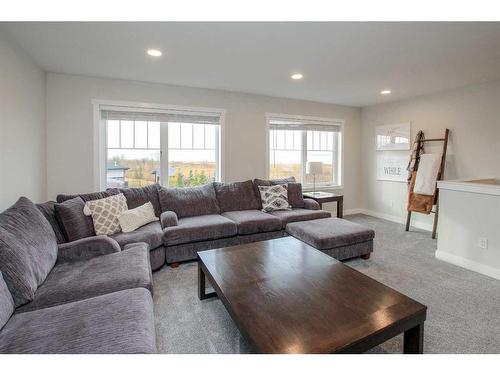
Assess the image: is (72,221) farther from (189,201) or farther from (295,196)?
(295,196)

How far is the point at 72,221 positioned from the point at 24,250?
3.17ft

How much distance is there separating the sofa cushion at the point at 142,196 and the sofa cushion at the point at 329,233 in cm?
181

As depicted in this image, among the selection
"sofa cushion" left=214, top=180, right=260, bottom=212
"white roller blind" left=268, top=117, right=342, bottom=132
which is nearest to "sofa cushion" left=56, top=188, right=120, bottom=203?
"sofa cushion" left=214, top=180, right=260, bottom=212

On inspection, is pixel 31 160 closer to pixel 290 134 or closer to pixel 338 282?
pixel 338 282

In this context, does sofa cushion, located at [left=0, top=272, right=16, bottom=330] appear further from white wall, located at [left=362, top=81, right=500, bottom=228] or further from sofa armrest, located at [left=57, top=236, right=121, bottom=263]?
white wall, located at [left=362, top=81, right=500, bottom=228]

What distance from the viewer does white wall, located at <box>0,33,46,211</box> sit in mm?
2334

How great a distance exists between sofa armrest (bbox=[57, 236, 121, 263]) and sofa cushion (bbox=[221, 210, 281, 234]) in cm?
151

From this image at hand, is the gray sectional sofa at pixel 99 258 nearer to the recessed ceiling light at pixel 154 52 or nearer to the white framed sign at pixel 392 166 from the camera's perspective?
the recessed ceiling light at pixel 154 52

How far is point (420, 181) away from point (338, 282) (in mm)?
3482

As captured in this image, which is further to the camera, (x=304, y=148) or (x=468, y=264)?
(x=304, y=148)

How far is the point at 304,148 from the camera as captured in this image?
525 centimetres

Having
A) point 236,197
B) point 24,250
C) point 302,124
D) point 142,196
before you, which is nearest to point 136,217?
point 142,196
